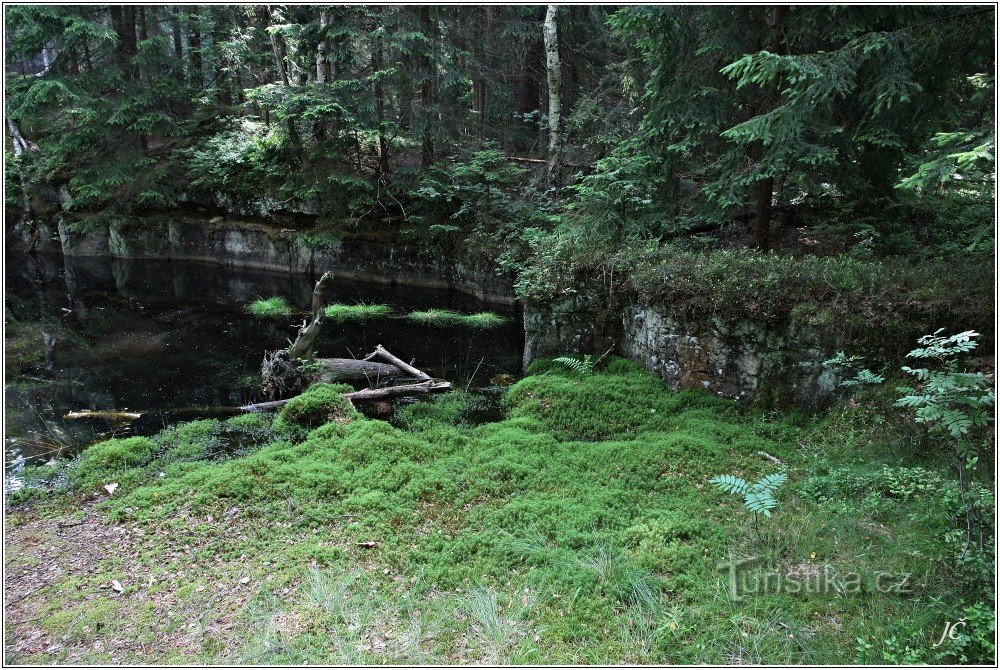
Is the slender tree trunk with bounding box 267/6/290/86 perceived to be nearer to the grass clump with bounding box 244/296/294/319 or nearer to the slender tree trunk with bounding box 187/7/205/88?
the slender tree trunk with bounding box 187/7/205/88

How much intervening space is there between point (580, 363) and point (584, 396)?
116cm

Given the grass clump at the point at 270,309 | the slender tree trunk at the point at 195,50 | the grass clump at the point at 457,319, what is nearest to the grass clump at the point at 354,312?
the grass clump at the point at 457,319

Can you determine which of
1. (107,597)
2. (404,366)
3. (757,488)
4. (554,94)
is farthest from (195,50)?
(757,488)

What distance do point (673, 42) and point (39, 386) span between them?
11.5 metres

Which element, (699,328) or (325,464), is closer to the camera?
(325,464)

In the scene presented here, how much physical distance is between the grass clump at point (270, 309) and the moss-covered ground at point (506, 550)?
693 cm

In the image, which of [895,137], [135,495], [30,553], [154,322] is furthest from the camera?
[154,322]

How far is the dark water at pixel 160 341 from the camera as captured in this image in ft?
28.7

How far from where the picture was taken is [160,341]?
40.1 ft

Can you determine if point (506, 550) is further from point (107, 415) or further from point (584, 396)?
point (107, 415)

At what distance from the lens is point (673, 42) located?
359 inches

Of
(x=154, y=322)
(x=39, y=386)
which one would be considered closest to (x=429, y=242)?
(x=154, y=322)

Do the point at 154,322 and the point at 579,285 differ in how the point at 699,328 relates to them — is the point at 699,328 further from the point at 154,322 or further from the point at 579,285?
the point at 154,322

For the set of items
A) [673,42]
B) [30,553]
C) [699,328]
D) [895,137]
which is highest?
[673,42]
